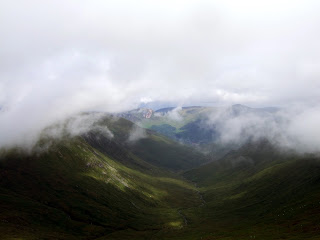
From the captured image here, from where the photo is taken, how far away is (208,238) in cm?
18762

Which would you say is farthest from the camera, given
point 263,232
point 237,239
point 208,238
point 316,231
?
point 208,238

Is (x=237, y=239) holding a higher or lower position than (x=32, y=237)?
lower

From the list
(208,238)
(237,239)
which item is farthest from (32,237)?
(237,239)

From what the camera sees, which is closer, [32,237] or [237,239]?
[237,239]

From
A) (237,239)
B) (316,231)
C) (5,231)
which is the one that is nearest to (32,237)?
(5,231)

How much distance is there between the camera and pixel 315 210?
7613 inches

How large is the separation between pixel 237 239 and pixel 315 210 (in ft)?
263

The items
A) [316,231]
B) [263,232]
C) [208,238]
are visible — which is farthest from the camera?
[208,238]

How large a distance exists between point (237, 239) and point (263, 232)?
25368 millimetres

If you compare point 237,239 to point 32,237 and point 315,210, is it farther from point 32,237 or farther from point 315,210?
point 32,237

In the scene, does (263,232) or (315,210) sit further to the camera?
(315,210)

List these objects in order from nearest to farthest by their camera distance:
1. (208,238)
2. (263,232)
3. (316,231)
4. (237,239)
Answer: (316,231)
(237,239)
(263,232)
(208,238)

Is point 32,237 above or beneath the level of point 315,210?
above

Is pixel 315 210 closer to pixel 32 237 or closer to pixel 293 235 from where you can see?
pixel 293 235
